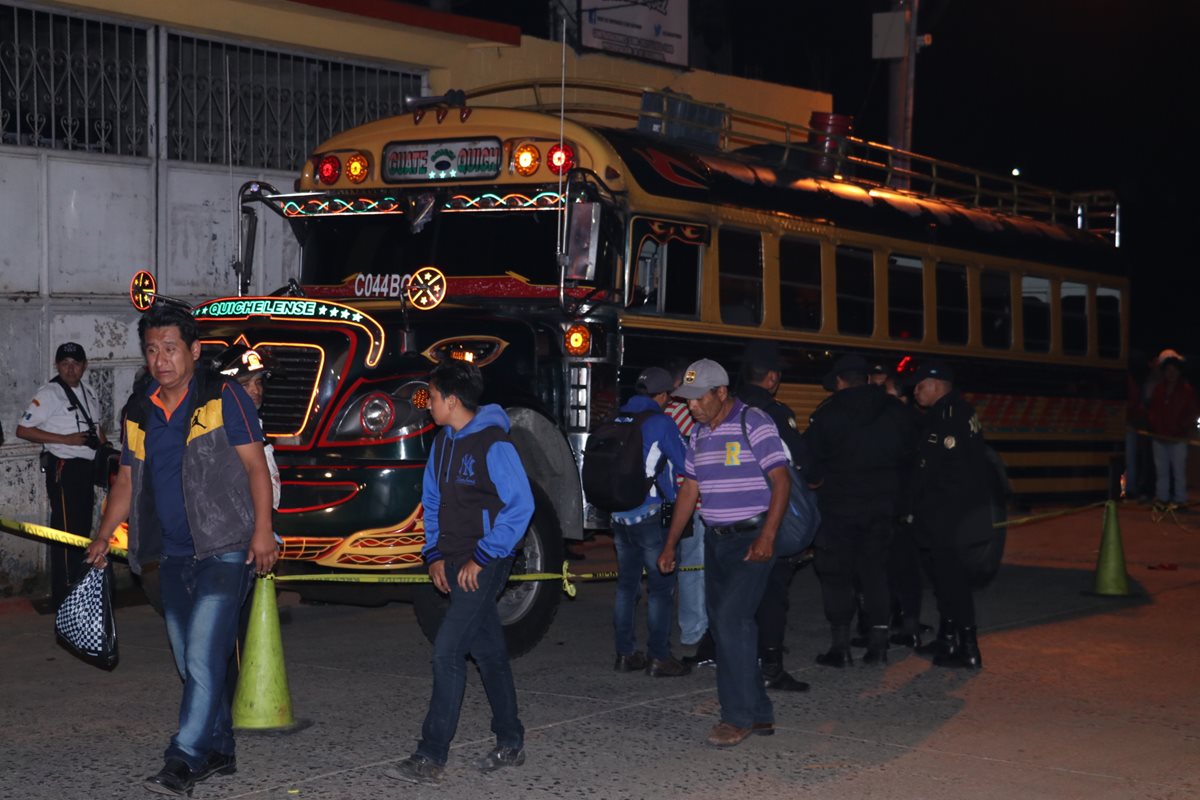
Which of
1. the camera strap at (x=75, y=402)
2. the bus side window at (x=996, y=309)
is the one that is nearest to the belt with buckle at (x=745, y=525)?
the camera strap at (x=75, y=402)

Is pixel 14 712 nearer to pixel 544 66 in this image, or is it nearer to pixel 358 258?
pixel 358 258

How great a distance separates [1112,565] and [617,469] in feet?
15.3

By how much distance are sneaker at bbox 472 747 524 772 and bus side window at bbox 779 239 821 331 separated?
5.13 meters

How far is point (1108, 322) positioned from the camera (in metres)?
14.6

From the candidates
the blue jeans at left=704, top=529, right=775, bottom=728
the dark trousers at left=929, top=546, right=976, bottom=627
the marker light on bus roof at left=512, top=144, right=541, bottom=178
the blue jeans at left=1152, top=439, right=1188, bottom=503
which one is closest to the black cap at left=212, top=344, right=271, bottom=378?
the blue jeans at left=704, top=529, right=775, bottom=728

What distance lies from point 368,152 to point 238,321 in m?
1.78

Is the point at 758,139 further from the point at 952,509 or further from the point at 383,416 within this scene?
the point at 383,416

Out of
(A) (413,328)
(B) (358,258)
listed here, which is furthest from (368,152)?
(A) (413,328)

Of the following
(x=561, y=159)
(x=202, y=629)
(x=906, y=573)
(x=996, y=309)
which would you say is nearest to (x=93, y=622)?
(x=202, y=629)

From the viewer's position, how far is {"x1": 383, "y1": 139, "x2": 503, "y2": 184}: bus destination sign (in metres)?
9.57

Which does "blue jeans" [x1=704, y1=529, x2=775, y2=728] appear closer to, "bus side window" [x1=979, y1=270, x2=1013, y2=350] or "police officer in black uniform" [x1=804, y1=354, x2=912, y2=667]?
"police officer in black uniform" [x1=804, y1=354, x2=912, y2=667]

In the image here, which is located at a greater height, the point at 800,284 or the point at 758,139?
the point at 758,139

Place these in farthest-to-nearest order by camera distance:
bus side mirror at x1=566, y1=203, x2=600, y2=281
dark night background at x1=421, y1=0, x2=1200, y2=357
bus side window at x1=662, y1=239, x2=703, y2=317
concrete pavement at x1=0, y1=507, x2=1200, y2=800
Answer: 1. dark night background at x1=421, y1=0, x2=1200, y2=357
2. bus side window at x1=662, y1=239, x2=703, y2=317
3. bus side mirror at x1=566, y1=203, x2=600, y2=281
4. concrete pavement at x1=0, y1=507, x2=1200, y2=800

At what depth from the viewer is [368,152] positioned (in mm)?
10102
